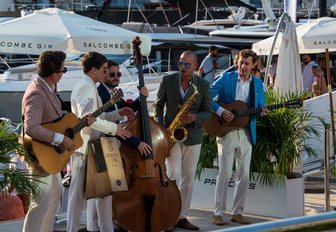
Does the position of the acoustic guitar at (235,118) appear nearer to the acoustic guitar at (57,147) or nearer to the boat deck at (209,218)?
the boat deck at (209,218)

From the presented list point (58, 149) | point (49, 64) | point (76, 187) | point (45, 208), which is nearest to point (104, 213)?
point (76, 187)

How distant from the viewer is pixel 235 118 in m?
8.59

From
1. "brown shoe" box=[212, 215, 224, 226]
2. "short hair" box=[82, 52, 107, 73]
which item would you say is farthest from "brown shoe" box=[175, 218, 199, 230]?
"short hair" box=[82, 52, 107, 73]

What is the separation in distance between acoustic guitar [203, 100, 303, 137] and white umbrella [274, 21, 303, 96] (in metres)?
1.87

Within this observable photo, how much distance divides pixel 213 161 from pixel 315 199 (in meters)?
1.74

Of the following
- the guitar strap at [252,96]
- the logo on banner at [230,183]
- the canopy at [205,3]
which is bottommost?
the logo on banner at [230,183]

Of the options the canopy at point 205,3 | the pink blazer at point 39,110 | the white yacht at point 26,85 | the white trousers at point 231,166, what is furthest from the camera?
Result: the canopy at point 205,3

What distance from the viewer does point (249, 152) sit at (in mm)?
Result: 8773

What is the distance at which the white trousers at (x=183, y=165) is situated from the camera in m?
8.32

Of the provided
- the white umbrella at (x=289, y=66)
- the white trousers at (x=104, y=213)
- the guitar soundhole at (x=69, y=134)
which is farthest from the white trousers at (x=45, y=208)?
the white umbrella at (x=289, y=66)

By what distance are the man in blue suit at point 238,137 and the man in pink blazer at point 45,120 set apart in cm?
217

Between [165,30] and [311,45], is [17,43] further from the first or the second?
[165,30]

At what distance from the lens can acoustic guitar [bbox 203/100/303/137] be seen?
860 centimetres

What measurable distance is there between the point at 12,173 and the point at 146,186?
133 cm
